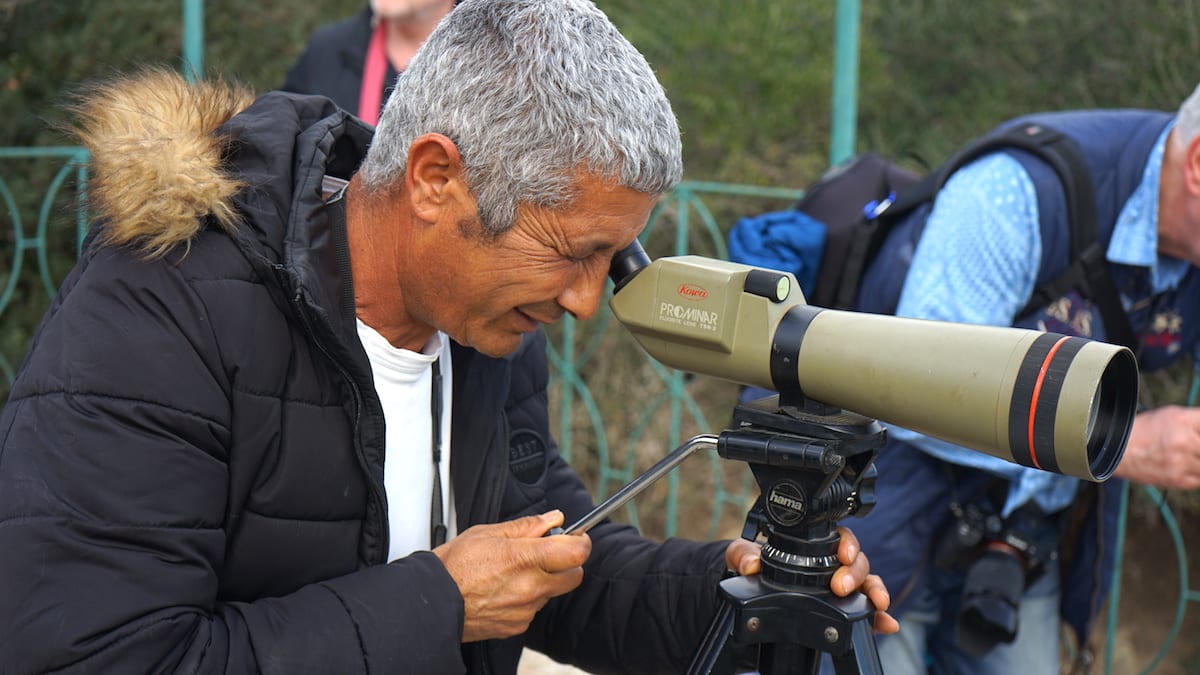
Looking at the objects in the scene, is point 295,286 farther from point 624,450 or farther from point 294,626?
point 624,450

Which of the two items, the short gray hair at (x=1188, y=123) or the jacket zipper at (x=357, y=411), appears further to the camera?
the short gray hair at (x=1188, y=123)

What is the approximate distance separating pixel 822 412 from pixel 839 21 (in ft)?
7.43

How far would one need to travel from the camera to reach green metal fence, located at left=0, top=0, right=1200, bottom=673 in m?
3.56

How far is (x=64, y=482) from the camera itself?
4.57 ft

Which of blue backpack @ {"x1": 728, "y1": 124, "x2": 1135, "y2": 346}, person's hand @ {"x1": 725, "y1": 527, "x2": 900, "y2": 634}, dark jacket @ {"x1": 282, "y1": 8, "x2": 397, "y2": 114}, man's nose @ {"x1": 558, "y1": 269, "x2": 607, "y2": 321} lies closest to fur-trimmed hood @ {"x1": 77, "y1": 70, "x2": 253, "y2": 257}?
man's nose @ {"x1": 558, "y1": 269, "x2": 607, "y2": 321}

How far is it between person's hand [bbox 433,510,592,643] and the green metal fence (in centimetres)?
196

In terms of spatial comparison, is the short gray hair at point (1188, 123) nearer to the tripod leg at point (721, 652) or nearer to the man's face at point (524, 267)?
the man's face at point (524, 267)

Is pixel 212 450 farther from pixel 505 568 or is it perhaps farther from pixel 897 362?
pixel 897 362

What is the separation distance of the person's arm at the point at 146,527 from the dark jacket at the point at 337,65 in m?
2.07

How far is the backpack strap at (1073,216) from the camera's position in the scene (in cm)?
234

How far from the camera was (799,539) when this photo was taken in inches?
62.6

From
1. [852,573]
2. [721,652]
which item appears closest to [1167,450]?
[852,573]

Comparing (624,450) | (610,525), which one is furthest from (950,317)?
(624,450)

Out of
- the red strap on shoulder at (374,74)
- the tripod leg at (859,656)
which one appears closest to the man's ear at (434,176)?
the tripod leg at (859,656)
